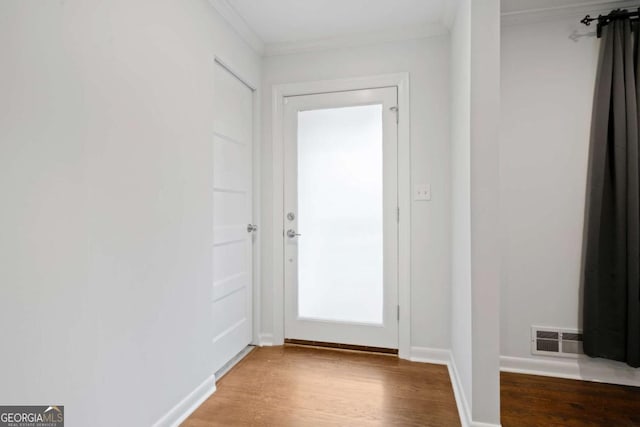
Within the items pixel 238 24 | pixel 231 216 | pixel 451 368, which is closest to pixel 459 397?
pixel 451 368

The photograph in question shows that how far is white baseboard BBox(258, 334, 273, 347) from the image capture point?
2.71 meters

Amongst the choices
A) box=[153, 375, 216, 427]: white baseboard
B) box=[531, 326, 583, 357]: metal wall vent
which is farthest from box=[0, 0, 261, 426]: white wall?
box=[531, 326, 583, 357]: metal wall vent

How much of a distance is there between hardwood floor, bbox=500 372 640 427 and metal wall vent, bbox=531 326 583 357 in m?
0.17

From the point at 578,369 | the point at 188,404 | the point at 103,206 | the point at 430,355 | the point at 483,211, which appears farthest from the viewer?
the point at 430,355

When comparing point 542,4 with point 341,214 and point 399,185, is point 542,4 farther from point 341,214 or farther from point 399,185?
point 341,214

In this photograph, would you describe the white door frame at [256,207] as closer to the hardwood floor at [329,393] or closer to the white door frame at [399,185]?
the white door frame at [399,185]

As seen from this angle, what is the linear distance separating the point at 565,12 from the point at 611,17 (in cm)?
26

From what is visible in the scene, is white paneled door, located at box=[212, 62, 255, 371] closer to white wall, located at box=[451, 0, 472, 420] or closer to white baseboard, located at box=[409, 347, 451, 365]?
white baseboard, located at box=[409, 347, 451, 365]

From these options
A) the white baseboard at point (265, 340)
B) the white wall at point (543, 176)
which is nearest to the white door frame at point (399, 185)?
the white baseboard at point (265, 340)

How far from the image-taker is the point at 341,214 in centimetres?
262

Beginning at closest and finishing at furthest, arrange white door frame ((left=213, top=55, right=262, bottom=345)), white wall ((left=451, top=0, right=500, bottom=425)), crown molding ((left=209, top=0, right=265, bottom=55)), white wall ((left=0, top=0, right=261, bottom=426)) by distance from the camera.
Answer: white wall ((left=0, top=0, right=261, bottom=426)) → white wall ((left=451, top=0, right=500, bottom=425)) → crown molding ((left=209, top=0, right=265, bottom=55)) → white door frame ((left=213, top=55, right=262, bottom=345))

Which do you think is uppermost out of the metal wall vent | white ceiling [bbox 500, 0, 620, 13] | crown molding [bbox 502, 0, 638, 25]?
white ceiling [bbox 500, 0, 620, 13]

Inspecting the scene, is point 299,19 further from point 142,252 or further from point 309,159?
point 142,252

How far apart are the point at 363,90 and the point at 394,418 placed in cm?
223
